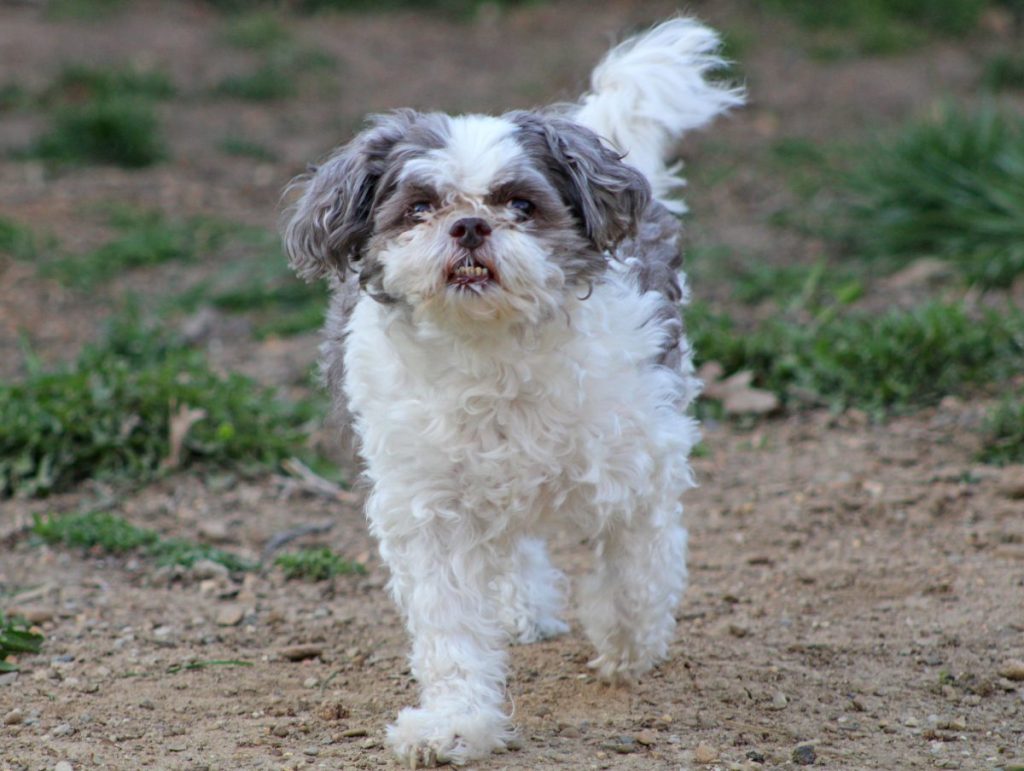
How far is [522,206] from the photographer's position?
3865mm

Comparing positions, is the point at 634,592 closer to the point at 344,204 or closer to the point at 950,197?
the point at 344,204

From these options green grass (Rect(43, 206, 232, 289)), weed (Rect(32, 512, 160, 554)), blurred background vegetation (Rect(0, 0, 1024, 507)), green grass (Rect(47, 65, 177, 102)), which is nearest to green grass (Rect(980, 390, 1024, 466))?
blurred background vegetation (Rect(0, 0, 1024, 507))

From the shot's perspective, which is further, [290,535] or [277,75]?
[277,75]

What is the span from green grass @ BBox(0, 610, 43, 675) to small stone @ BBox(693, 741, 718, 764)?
2.09 m

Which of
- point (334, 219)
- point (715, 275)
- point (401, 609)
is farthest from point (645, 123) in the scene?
point (715, 275)

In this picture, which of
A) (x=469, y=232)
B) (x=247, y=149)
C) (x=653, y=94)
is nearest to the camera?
(x=469, y=232)

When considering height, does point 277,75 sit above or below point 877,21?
below

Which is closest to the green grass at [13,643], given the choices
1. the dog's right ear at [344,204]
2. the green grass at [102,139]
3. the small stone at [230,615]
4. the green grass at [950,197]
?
the small stone at [230,615]

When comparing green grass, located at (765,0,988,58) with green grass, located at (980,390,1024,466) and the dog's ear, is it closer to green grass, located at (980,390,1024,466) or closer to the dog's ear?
green grass, located at (980,390,1024,466)

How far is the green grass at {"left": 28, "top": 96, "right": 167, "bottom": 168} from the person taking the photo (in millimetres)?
11062

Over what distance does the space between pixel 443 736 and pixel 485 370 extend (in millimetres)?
940

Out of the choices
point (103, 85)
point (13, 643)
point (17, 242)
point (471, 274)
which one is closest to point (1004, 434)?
point (471, 274)

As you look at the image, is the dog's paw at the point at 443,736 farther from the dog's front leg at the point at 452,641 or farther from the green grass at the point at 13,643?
the green grass at the point at 13,643

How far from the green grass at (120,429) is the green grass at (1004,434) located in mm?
2846
